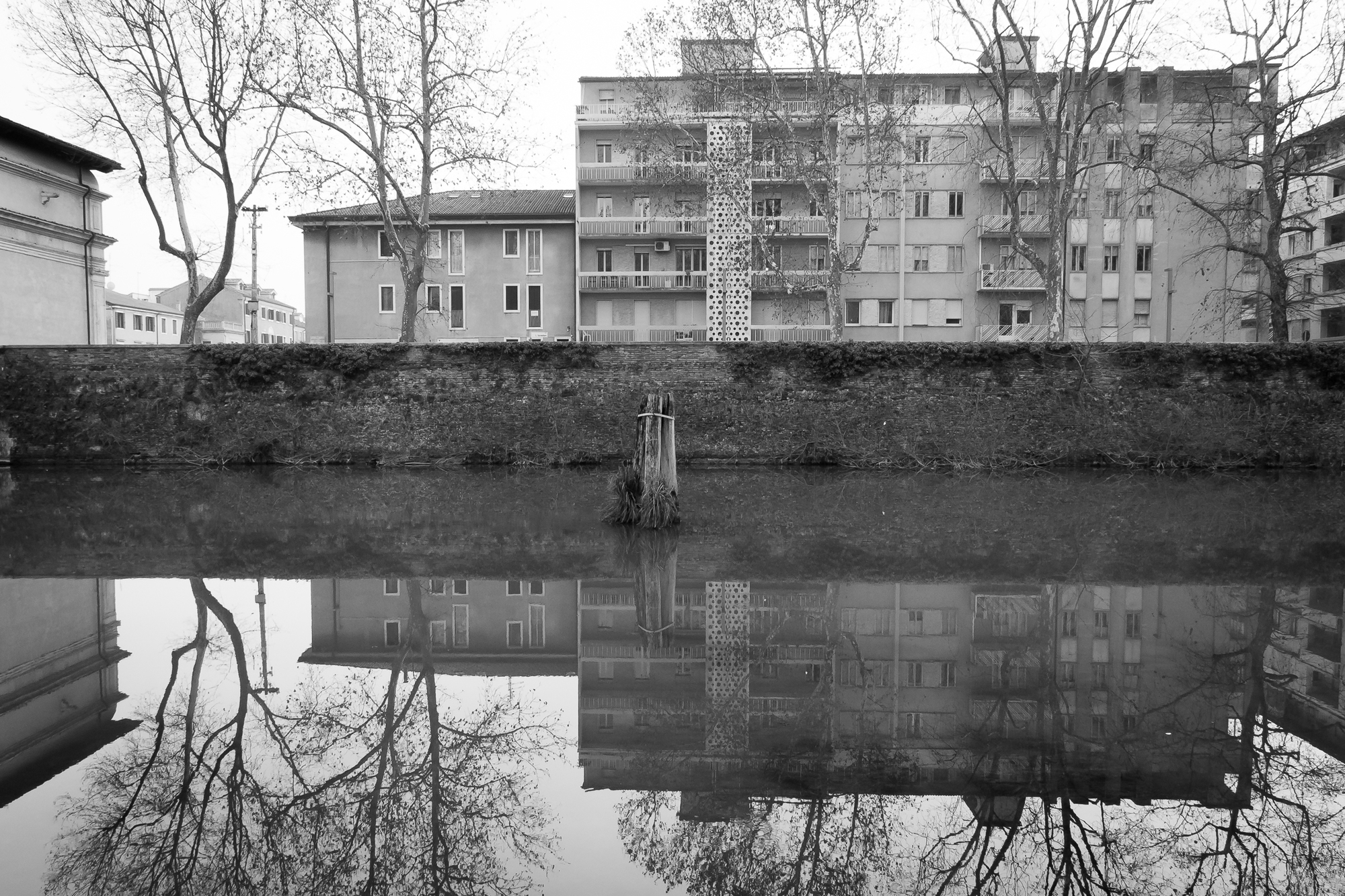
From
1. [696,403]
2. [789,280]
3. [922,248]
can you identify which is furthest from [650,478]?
[922,248]

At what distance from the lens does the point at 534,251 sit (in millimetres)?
44719

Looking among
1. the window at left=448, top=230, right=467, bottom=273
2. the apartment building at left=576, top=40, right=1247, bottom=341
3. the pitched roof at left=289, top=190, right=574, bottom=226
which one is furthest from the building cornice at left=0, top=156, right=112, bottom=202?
the apartment building at left=576, top=40, right=1247, bottom=341

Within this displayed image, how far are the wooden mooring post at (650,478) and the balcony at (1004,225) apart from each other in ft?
114

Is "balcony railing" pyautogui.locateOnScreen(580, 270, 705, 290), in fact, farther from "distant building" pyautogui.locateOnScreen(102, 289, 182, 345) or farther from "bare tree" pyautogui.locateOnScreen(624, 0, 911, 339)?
"distant building" pyautogui.locateOnScreen(102, 289, 182, 345)

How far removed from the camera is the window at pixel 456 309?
44.8m

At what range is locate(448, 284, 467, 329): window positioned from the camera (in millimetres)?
44844

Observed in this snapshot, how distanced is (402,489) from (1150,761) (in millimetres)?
12968

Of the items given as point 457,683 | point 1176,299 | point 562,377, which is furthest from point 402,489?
point 1176,299

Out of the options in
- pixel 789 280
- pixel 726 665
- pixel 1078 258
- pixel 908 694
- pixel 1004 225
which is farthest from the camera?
pixel 1078 258

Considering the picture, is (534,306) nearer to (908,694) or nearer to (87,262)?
(87,262)

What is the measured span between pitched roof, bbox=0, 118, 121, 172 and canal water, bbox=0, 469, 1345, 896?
74.0ft

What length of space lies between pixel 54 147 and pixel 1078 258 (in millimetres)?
38727

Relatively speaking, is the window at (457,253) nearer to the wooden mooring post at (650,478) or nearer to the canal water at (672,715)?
the wooden mooring post at (650,478)

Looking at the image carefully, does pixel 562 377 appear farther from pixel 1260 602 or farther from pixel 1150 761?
pixel 1150 761
